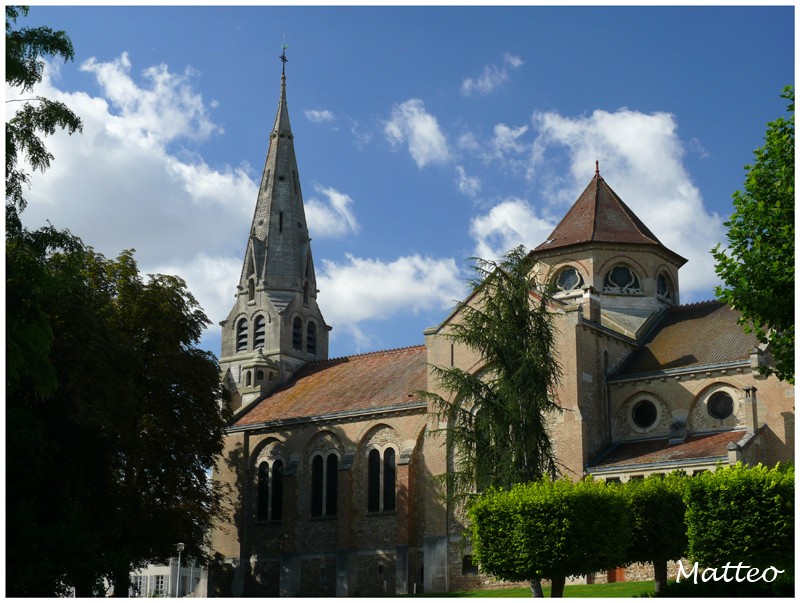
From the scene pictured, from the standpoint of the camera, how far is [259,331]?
68312mm

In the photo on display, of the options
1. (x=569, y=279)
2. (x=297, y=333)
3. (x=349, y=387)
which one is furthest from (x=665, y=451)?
(x=297, y=333)

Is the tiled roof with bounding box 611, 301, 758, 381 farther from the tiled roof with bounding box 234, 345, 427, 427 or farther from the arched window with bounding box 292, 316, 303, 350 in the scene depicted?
the arched window with bounding box 292, 316, 303, 350

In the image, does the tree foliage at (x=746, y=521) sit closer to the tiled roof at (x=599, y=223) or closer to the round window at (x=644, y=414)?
the round window at (x=644, y=414)

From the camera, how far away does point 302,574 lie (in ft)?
175

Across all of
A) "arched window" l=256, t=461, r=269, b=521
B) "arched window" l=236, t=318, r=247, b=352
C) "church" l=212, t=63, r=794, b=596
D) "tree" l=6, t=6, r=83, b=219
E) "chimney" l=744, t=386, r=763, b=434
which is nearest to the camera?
"tree" l=6, t=6, r=83, b=219

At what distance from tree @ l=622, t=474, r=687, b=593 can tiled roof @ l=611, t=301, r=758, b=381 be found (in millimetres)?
13001

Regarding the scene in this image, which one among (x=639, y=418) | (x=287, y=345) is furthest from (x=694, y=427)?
(x=287, y=345)

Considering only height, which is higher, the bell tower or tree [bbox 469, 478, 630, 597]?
the bell tower

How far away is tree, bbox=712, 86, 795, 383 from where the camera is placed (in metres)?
26.8

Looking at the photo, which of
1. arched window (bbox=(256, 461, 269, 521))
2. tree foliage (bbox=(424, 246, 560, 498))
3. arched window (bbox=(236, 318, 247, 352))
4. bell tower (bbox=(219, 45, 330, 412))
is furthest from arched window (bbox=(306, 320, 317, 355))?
Result: tree foliage (bbox=(424, 246, 560, 498))

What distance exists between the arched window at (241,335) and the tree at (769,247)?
44.3m

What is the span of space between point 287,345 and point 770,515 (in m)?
42.9

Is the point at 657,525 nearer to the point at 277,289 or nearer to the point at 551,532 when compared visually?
the point at 551,532

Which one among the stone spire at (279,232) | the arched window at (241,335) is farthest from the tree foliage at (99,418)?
the stone spire at (279,232)
